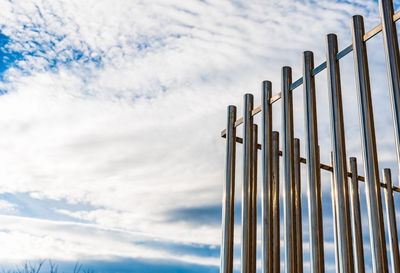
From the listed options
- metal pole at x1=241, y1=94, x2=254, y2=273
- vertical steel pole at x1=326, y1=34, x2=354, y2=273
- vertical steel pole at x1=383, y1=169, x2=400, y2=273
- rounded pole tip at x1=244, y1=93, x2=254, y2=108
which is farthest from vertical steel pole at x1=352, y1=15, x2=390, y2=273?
vertical steel pole at x1=383, y1=169, x2=400, y2=273

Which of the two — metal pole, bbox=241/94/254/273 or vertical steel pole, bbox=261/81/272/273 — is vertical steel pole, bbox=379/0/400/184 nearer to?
vertical steel pole, bbox=261/81/272/273

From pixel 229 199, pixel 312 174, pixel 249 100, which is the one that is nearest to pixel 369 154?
pixel 312 174

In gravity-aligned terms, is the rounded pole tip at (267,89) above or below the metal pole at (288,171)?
above

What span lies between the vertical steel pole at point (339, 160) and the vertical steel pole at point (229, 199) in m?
1.62

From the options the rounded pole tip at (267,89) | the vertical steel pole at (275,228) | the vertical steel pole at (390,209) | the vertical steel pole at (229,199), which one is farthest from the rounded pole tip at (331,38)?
the vertical steel pole at (390,209)

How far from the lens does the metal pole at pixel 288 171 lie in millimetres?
3955

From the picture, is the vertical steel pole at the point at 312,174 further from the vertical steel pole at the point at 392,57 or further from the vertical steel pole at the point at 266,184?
the vertical steel pole at the point at 392,57

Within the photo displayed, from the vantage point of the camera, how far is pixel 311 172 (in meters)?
3.85

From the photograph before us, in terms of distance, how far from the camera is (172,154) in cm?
1056

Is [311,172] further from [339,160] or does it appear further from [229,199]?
[229,199]

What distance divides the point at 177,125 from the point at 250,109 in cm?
483

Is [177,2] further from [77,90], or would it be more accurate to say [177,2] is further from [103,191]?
[103,191]

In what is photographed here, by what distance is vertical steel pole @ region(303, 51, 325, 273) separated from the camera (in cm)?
368

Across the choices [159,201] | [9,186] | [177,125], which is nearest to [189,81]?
[177,125]
